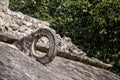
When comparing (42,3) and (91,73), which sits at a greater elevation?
(42,3)

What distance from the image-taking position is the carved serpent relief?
586 centimetres

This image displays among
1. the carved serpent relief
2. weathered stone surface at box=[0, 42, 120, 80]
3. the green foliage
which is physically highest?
the green foliage

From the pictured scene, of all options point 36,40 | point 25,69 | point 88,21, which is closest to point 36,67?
point 25,69

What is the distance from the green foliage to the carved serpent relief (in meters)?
12.7

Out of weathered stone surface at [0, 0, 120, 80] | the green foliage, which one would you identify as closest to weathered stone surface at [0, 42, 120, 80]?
weathered stone surface at [0, 0, 120, 80]

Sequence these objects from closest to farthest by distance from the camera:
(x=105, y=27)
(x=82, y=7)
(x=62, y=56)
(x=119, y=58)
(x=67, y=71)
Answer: (x=67, y=71) → (x=62, y=56) → (x=119, y=58) → (x=105, y=27) → (x=82, y=7)

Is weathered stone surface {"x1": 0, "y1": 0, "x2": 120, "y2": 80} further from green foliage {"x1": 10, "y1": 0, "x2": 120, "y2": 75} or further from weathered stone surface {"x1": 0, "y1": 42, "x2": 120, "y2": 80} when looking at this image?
green foliage {"x1": 10, "y1": 0, "x2": 120, "y2": 75}

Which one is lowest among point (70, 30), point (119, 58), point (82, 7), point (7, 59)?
point (7, 59)

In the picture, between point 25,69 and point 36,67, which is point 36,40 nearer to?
point 36,67

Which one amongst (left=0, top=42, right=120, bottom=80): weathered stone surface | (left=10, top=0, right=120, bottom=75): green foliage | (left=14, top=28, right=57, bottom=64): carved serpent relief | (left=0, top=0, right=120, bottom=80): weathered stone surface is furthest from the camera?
(left=10, top=0, right=120, bottom=75): green foliage

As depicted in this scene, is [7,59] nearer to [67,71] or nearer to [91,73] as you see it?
[67,71]

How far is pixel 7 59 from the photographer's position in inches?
198

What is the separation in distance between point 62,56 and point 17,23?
26.1 ft

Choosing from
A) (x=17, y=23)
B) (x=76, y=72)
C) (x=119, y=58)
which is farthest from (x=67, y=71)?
(x=119, y=58)
